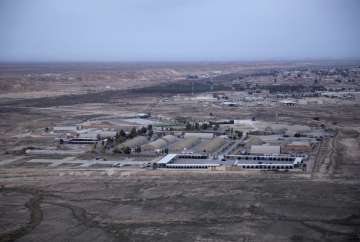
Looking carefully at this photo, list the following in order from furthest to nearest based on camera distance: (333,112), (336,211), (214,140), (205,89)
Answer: (205,89) < (333,112) < (214,140) < (336,211)

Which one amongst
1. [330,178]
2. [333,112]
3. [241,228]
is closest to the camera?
[241,228]

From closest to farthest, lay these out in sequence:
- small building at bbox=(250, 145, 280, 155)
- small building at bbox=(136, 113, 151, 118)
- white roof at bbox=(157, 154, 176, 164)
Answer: white roof at bbox=(157, 154, 176, 164) → small building at bbox=(250, 145, 280, 155) → small building at bbox=(136, 113, 151, 118)

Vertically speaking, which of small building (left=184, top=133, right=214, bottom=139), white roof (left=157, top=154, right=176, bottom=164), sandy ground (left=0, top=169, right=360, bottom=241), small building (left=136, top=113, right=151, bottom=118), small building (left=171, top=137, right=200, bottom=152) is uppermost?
sandy ground (left=0, top=169, right=360, bottom=241)

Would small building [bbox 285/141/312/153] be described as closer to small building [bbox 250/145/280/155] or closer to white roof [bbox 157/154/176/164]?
small building [bbox 250/145/280/155]

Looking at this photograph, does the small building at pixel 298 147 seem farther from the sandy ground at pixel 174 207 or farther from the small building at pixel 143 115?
the small building at pixel 143 115

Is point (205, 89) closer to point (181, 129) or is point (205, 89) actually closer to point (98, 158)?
point (181, 129)

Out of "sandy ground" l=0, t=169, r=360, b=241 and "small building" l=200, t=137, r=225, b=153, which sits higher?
"sandy ground" l=0, t=169, r=360, b=241

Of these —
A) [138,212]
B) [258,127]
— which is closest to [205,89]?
[258,127]

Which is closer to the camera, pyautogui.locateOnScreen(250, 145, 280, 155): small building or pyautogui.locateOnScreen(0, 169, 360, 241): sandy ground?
pyautogui.locateOnScreen(0, 169, 360, 241): sandy ground

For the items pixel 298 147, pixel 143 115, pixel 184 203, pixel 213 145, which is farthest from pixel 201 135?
pixel 184 203

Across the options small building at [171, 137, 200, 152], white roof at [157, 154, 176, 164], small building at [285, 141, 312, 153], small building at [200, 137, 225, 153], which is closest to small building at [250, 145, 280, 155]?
small building at [285, 141, 312, 153]
